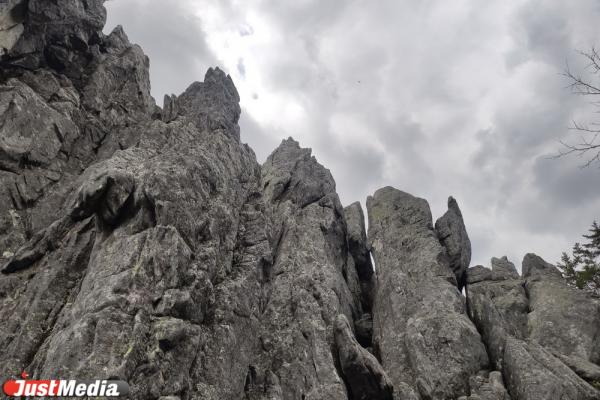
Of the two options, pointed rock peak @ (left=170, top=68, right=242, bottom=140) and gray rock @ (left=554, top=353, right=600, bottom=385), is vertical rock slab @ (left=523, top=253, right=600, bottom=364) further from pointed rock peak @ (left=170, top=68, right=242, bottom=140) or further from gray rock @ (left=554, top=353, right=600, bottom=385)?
pointed rock peak @ (left=170, top=68, right=242, bottom=140)

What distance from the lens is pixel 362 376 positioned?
25875 mm

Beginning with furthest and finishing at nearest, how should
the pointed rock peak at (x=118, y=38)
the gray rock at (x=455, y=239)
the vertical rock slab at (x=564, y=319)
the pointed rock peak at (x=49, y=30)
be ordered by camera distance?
1. the pointed rock peak at (x=118, y=38)
2. the gray rock at (x=455, y=239)
3. the pointed rock peak at (x=49, y=30)
4. the vertical rock slab at (x=564, y=319)

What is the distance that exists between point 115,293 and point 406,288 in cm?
2859

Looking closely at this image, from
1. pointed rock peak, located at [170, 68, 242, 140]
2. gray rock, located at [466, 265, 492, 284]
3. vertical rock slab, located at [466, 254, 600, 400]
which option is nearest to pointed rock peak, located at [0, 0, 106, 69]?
pointed rock peak, located at [170, 68, 242, 140]

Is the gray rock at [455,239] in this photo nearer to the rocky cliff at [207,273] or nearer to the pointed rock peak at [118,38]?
the rocky cliff at [207,273]

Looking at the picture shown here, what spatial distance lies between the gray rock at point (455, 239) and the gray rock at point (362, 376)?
2159 centimetres

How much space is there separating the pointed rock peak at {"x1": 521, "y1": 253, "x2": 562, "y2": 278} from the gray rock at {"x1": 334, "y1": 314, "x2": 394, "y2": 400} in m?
26.5

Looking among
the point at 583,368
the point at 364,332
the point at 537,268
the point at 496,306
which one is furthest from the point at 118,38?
the point at 583,368

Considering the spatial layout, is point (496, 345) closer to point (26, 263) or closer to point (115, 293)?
point (115, 293)

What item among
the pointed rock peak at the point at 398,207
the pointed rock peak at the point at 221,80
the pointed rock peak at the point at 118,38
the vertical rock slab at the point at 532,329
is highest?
the pointed rock peak at the point at 118,38

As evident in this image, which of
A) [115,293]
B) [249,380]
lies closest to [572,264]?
[249,380]

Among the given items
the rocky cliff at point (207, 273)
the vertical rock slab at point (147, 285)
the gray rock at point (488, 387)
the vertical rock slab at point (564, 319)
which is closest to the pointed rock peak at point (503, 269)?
the rocky cliff at point (207, 273)

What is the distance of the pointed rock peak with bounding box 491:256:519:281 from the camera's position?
147 feet

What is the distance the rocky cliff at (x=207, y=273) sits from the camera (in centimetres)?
1995
